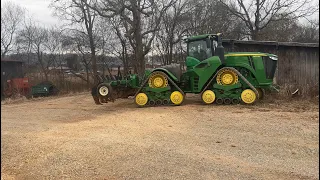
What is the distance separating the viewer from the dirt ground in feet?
13.7

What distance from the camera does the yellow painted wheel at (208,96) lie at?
10.3 metres

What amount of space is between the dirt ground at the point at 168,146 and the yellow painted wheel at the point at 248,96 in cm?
119

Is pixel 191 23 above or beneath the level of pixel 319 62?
above

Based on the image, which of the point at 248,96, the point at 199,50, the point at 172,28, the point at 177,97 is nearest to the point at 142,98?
the point at 177,97

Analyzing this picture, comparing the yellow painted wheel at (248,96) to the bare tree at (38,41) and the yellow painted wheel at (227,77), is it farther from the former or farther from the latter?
the bare tree at (38,41)

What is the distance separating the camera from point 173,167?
4301 mm

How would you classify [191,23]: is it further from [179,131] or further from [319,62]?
[179,131]

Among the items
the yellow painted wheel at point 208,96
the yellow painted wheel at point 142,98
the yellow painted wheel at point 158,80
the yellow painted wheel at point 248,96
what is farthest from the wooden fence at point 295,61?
the yellow painted wheel at point 142,98

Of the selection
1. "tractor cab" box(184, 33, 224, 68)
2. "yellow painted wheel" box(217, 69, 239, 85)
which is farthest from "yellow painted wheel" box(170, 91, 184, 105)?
"yellow painted wheel" box(217, 69, 239, 85)

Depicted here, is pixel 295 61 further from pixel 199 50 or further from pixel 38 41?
pixel 38 41

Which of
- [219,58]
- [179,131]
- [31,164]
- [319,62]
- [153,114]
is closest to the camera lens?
[31,164]

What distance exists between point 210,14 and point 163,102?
15170 mm

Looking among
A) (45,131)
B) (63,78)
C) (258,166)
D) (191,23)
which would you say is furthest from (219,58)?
(63,78)

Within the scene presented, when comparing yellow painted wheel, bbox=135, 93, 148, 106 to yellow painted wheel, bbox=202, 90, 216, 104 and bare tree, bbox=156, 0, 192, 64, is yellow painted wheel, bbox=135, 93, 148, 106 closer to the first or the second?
yellow painted wheel, bbox=202, 90, 216, 104
